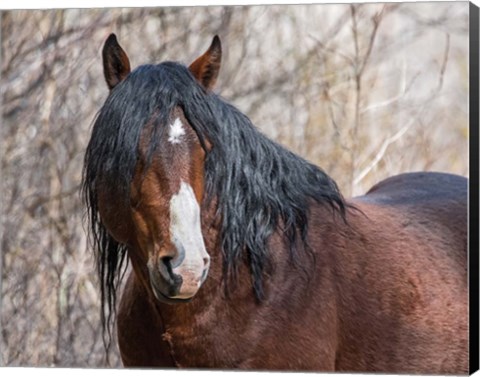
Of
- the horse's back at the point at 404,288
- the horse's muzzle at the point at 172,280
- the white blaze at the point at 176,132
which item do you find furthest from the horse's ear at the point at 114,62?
the horse's back at the point at 404,288

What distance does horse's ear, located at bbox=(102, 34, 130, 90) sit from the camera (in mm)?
3480

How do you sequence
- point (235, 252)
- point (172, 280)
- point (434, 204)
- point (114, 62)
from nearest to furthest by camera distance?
point (172, 280)
point (235, 252)
point (114, 62)
point (434, 204)

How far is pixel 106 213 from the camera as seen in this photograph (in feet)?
10.9

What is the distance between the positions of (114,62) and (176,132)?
1.27 feet

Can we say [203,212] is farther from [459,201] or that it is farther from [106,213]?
[459,201]

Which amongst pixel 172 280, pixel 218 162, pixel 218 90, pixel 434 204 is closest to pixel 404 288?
pixel 434 204

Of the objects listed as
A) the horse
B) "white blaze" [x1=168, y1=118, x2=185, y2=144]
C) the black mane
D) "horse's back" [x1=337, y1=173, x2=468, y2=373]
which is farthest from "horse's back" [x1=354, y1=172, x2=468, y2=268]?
"white blaze" [x1=168, y1=118, x2=185, y2=144]

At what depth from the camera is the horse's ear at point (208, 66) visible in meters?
3.45

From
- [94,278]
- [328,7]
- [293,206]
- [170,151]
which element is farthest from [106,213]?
[94,278]

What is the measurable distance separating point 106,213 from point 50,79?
1.58 m

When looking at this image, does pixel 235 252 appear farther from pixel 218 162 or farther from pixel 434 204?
pixel 434 204

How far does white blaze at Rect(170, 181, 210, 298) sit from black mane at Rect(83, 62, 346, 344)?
152 millimetres

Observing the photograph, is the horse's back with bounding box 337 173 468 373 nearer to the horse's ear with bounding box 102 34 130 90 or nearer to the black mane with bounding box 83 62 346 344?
the black mane with bounding box 83 62 346 344

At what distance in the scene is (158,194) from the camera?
3195 millimetres
